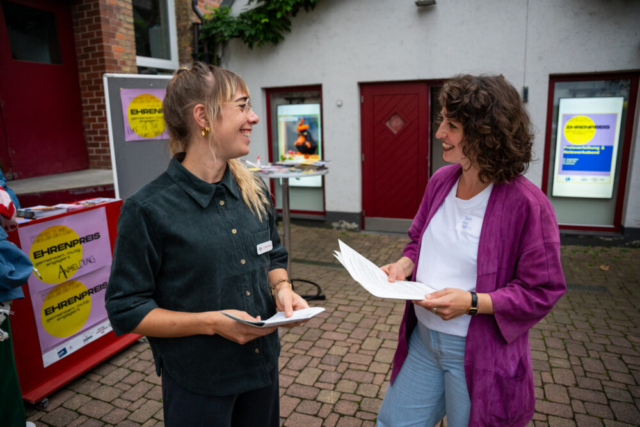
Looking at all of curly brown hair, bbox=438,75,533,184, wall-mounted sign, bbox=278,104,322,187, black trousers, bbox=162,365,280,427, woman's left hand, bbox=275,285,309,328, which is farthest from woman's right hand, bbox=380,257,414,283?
wall-mounted sign, bbox=278,104,322,187

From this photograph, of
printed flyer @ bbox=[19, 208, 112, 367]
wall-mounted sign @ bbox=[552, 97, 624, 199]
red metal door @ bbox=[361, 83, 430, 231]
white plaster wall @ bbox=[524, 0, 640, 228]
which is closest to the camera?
printed flyer @ bbox=[19, 208, 112, 367]

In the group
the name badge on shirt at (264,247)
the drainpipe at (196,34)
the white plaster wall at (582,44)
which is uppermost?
the drainpipe at (196,34)

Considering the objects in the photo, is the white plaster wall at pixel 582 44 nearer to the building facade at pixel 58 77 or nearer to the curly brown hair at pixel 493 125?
the building facade at pixel 58 77

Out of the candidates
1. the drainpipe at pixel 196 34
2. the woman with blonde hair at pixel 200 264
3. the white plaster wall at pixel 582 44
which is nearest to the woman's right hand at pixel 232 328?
the woman with blonde hair at pixel 200 264

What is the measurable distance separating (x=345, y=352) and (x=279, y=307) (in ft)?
7.68

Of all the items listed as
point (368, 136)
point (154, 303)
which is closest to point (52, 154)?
point (368, 136)

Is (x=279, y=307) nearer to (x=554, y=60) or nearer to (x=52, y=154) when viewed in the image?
(x=52, y=154)

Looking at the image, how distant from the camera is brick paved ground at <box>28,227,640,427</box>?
10.1 ft

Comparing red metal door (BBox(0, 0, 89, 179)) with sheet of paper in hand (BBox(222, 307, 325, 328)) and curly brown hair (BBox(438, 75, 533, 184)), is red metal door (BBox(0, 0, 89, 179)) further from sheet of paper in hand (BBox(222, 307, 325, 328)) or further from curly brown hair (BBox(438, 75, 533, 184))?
curly brown hair (BBox(438, 75, 533, 184))

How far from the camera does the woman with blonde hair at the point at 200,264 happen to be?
1.46 meters

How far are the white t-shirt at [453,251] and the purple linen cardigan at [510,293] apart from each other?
57 millimetres

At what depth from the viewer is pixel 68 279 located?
3.47 meters

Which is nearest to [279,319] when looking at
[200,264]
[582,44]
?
[200,264]

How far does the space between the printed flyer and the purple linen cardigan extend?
3.01 m
